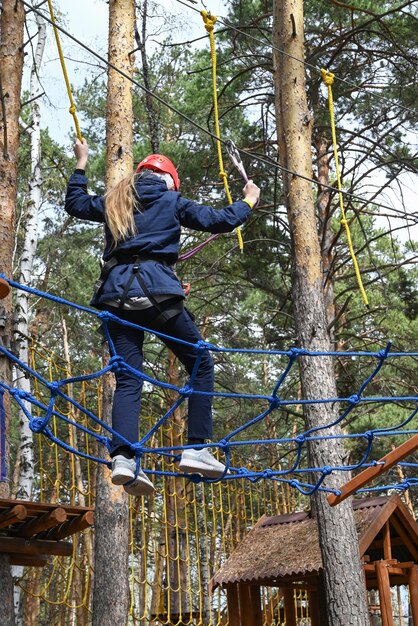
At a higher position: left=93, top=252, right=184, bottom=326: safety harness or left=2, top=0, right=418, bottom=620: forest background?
left=2, top=0, right=418, bottom=620: forest background

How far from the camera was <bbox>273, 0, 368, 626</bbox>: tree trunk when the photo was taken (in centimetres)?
515

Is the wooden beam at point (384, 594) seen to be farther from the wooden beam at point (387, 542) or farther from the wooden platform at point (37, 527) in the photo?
the wooden platform at point (37, 527)

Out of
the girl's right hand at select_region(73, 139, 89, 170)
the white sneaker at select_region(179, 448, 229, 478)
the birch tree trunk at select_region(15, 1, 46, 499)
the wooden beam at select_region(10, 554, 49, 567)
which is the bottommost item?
the wooden beam at select_region(10, 554, 49, 567)

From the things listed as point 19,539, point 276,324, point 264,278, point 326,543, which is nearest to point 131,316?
point 19,539

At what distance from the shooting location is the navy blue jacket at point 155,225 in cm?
297

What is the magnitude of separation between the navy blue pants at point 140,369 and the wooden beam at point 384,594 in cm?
418

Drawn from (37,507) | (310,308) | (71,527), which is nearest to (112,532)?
(71,527)

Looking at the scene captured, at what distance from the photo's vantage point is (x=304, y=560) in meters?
6.75

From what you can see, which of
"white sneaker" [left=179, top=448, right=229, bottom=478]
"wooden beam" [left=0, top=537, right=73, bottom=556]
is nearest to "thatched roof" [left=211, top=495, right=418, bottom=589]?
"wooden beam" [left=0, top=537, right=73, bottom=556]

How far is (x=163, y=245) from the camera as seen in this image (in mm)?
3057

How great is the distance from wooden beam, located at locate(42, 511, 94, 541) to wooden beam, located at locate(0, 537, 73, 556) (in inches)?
1.8

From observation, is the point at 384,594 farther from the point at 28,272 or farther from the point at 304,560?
the point at 28,272

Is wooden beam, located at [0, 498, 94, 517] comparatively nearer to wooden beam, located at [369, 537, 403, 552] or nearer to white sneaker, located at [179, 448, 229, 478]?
white sneaker, located at [179, 448, 229, 478]

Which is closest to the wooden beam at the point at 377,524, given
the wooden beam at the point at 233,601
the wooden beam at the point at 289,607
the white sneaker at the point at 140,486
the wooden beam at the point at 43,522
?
the wooden beam at the point at 233,601
